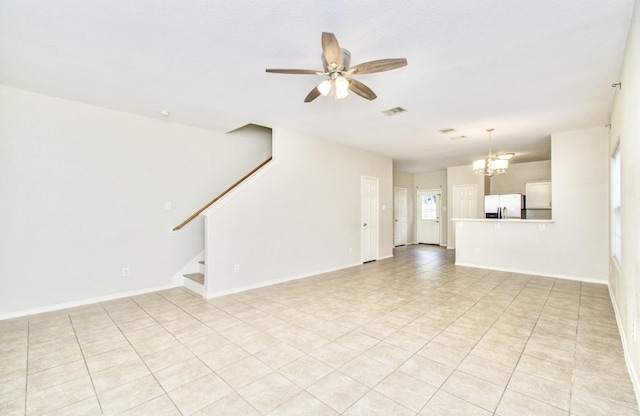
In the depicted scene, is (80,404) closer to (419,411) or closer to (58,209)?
(419,411)

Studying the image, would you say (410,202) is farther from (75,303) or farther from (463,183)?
(75,303)

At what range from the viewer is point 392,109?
154 inches

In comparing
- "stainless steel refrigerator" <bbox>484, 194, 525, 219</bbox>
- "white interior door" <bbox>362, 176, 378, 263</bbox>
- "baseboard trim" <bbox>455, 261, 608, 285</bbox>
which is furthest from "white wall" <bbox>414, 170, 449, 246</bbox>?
"white interior door" <bbox>362, 176, 378, 263</bbox>

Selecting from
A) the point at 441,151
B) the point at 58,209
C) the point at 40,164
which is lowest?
the point at 58,209

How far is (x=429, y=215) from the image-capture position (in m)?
10.3

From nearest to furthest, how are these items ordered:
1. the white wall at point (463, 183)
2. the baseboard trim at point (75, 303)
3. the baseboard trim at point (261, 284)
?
the baseboard trim at point (75, 303) < the baseboard trim at point (261, 284) < the white wall at point (463, 183)

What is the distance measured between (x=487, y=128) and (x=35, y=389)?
20.5 ft

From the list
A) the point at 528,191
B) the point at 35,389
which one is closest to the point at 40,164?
the point at 35,389

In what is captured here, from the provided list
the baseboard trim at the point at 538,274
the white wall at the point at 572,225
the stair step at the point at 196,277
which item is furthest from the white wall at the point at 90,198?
the white wall at the point at 572,225

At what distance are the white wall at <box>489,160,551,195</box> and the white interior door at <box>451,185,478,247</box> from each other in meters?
0.66

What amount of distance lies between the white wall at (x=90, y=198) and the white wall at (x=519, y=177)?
8.27m

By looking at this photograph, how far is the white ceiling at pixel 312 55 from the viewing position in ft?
6.56

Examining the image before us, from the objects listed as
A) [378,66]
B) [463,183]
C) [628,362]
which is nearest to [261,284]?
[378,66]

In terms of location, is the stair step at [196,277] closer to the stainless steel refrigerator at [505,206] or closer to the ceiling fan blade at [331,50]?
the ceiling fan blade at [331,50]
